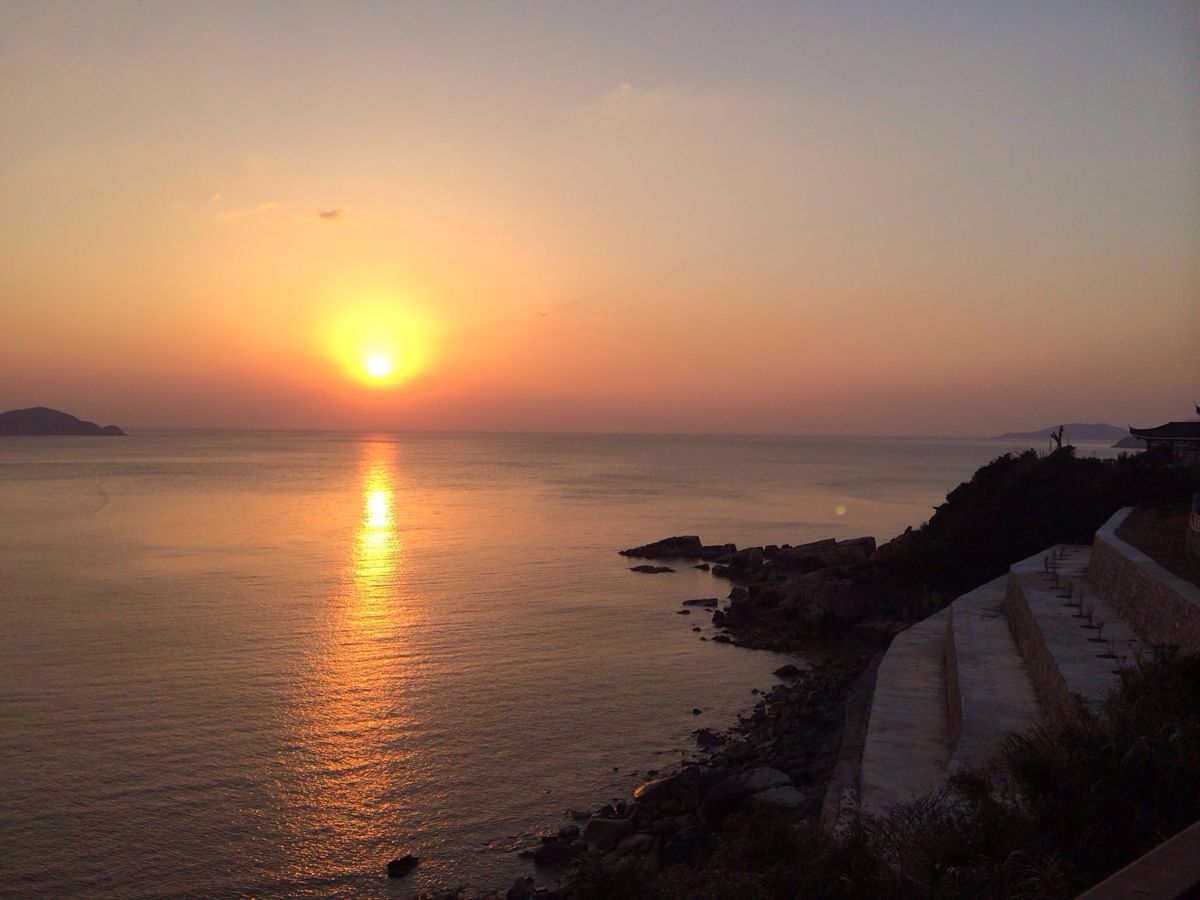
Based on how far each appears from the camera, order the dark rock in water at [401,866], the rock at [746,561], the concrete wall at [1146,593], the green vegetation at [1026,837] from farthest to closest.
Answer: the rock at [746,561]
the dark rock in water at [401,866]
the concrete wall at [1146,593]
the green vegetation at [1026,837]

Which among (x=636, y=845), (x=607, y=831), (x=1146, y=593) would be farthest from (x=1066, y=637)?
(x=607, y=831)

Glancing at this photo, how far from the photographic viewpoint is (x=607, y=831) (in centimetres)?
1670

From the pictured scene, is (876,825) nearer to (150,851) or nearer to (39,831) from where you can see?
(150,851)

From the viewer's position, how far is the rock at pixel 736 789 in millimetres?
16844

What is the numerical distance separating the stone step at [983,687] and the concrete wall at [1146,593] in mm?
2507

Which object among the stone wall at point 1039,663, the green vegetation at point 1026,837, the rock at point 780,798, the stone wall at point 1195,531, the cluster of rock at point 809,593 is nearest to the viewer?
the green vegetation at point 1026,837

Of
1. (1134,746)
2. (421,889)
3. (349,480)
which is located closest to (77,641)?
(421,889)

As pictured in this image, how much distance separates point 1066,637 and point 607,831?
10.2 m

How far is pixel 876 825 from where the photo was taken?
989 cm

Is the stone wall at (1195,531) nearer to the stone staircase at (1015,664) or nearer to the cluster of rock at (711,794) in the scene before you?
the stone staircase at (1015,664)

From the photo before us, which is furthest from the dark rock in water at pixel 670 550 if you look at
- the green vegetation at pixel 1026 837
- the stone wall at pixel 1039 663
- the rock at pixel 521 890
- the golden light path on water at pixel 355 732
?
the green vegetation at pixel 1026 837

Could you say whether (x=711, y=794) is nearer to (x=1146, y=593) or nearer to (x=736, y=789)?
(x=736, y=789)

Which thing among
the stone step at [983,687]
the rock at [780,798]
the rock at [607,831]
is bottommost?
the rock at [607,831]

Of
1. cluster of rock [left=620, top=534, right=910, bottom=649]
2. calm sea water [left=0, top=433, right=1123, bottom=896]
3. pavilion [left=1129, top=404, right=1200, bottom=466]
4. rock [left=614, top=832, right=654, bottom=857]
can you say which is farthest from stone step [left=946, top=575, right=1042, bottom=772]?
pavilion [left=1129, top=404, right=1200, bottom=466]
